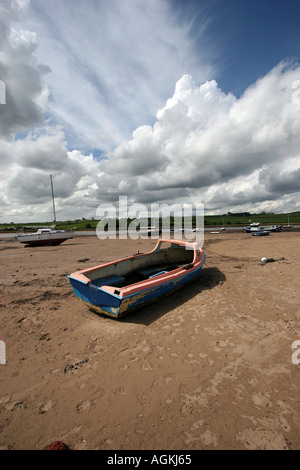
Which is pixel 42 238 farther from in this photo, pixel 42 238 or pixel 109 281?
pixel 109 281

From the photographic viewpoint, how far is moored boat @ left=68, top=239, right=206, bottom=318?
17.1ft

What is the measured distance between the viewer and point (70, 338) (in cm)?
488

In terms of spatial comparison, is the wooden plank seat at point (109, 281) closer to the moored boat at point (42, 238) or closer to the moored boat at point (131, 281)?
the moored boat at point (131, 281)

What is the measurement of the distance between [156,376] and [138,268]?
5530mm

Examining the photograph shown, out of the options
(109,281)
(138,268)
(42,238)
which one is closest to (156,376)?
(109,281)

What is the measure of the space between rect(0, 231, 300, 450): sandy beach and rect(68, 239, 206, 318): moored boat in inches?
20.0

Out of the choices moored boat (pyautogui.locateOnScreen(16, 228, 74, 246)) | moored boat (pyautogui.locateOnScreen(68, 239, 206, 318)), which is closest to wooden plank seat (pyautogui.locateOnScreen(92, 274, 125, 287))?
moored boat (pyautogui.locateOnScreen(68, 239, 206, 318))

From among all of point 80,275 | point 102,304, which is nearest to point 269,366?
point 102,304

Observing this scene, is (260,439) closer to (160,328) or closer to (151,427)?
(151,427)

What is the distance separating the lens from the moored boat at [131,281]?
5.21 m

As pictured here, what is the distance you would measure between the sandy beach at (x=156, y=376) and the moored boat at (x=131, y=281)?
507mm

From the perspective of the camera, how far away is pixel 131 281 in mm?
8172

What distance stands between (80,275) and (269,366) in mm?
4898
